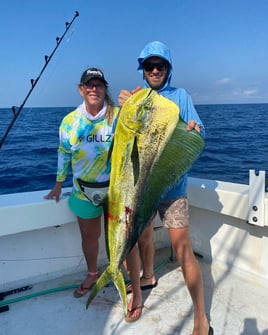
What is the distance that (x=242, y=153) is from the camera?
12.5 m

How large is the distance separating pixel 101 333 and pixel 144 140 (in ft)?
5.21

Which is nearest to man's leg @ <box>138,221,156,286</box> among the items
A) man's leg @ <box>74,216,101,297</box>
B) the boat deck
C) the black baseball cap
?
the boat deck

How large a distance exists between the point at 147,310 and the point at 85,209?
965 millimetres

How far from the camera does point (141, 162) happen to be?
170 centimetres

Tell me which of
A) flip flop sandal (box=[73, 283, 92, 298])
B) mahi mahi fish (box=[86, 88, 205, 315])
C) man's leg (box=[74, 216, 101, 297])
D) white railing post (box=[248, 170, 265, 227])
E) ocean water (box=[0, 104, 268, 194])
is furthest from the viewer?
ocean water (box=[0, 104, 268, 194])

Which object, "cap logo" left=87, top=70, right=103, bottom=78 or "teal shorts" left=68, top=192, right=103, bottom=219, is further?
"teal shorts" left=68, top=192, right=103, bottom=219

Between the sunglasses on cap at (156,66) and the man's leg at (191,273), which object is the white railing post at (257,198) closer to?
the man's leg at (191,273)

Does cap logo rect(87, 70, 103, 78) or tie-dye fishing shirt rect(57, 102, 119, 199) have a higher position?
cap logo rect(87, 70, 103, 78)

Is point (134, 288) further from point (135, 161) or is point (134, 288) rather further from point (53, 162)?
point (53, 162)

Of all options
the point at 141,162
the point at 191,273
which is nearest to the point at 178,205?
the point at 191,273

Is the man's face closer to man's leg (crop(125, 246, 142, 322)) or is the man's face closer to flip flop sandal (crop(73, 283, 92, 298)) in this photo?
man's leg (crop(125, 246, 142, 322))

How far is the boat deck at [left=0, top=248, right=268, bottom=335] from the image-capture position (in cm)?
243

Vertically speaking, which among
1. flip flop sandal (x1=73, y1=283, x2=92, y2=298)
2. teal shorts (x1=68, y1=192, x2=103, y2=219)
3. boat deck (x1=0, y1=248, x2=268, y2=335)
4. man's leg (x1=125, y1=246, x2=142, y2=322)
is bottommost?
boat deck (x1=0, y1=248, x2=268, y2=335)

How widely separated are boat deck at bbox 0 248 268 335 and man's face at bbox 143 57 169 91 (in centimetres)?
176
